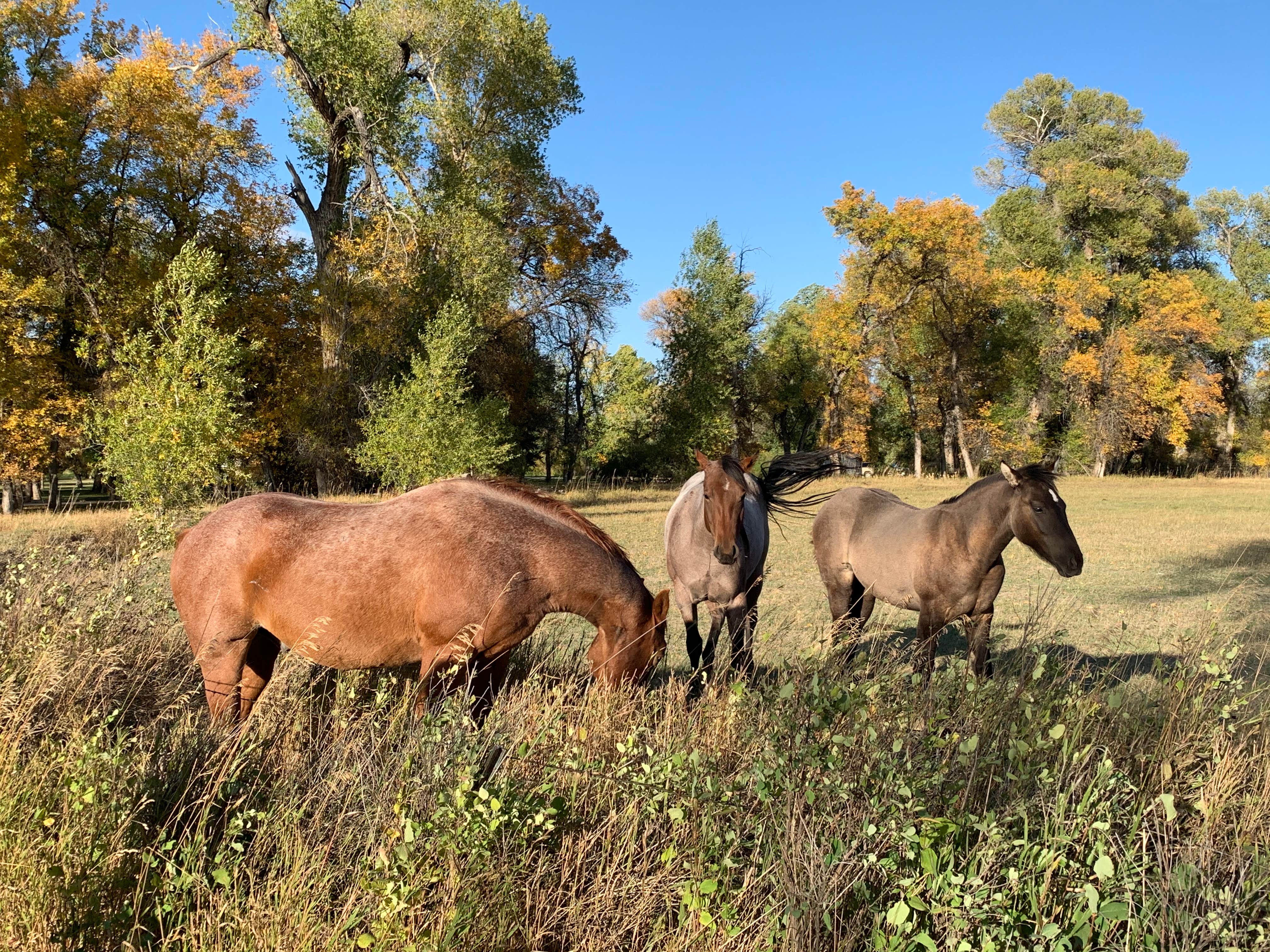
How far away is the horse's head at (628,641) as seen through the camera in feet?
12.9

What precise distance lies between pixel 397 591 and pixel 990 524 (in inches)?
175

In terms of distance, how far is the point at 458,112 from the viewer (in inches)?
1037

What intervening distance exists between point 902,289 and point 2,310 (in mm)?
38763

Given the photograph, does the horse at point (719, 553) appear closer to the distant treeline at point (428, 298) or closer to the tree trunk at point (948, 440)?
the distant treeline at point (428, 298)

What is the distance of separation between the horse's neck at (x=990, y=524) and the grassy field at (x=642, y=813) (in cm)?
162

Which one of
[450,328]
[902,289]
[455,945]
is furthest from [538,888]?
[902,289]

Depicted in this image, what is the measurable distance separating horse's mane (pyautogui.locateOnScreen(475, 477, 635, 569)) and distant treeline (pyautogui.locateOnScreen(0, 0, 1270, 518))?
418 inches

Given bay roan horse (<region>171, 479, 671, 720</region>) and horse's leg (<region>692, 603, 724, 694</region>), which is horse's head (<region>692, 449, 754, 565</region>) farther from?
bay roan horse (<region>171, 479, 671, 720</region>)

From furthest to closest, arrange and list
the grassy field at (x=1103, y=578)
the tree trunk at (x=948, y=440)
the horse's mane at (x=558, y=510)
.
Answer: the tree trunk at (x=948, y=440)
the grassy field at (x=1103, y=578)
the horse's mane at (x=558, y=510)

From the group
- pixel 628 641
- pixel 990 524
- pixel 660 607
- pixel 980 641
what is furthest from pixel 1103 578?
pixel 628 641

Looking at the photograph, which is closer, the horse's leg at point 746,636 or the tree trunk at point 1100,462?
the horse's leg at point 746,636

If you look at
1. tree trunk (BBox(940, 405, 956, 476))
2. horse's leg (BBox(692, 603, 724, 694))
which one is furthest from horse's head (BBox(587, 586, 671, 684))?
tree trunk (BBox(940, 405, 956, 476))

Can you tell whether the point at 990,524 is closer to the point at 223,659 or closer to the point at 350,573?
the point at 350,573

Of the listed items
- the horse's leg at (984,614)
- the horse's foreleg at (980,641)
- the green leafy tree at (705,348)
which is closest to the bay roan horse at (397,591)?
the horse's foreleg at (980,641)
